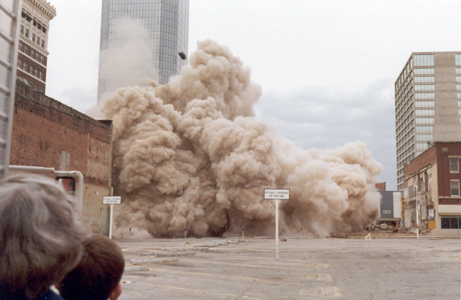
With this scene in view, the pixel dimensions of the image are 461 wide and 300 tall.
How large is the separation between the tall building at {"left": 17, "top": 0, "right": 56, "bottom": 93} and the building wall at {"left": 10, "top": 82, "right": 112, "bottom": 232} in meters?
35.7

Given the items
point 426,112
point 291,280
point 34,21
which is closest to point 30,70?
point 34,21

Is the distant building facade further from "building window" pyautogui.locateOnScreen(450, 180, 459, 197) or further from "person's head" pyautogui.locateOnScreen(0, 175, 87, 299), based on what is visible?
"person's head" pyautogui.locateOnScreen(0, 175, 87, 299)

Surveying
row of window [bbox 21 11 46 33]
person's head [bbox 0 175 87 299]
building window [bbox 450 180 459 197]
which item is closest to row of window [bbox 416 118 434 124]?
building window [bbox 450 180 459 197]

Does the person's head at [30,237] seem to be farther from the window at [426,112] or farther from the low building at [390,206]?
the window at [426,112]

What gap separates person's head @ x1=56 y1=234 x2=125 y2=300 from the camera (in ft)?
4.98

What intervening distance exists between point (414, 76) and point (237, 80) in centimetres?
6225

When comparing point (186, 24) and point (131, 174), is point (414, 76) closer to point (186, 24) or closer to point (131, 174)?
point (186, 24)

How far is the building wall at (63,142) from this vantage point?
2245 centimetres

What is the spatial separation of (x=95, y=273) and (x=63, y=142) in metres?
26.8

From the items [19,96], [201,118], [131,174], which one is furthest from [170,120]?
[19,96]

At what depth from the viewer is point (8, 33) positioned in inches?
132

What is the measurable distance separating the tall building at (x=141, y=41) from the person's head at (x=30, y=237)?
3253 inches

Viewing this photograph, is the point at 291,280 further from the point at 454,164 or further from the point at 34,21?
the point at 34,21

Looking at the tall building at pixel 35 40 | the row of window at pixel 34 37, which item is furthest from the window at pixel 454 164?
the row of window at pixel 34 37
